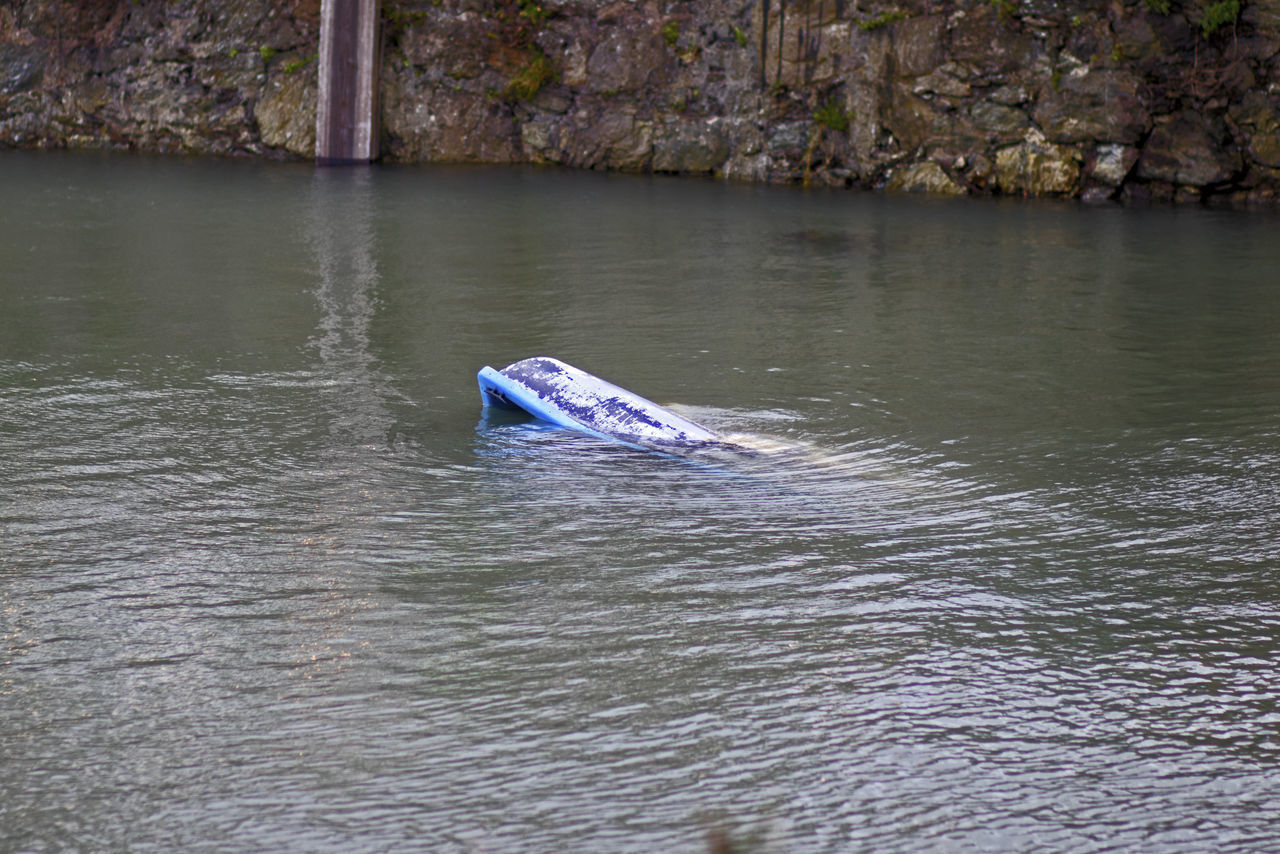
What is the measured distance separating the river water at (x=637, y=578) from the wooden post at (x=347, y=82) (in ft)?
32.4

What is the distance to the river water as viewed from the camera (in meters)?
3.30

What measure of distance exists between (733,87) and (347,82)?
17.4 feet

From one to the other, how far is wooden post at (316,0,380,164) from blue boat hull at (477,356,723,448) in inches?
519

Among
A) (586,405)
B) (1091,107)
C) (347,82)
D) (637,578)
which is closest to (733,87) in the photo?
(1091,107)

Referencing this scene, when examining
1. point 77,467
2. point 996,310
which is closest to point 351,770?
point 77,467

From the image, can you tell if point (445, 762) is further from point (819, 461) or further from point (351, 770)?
point (819, 461)

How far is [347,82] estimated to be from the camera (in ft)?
62.7

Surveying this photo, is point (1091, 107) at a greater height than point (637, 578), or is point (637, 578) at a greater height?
point (1091, 107)

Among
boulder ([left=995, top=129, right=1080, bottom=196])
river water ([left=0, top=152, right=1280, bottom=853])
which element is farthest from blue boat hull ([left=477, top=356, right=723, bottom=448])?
boulder ([left=995, top=129, right=1080, bottom=196])

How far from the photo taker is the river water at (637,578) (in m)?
3.30

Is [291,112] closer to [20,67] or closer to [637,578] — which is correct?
[20,67]

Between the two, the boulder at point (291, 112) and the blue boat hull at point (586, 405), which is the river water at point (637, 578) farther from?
the boulder at point (291, 112)

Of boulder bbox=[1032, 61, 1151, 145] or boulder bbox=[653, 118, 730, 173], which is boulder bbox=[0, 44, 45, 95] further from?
boulder bbox=[1032, 61, 1151, 145]

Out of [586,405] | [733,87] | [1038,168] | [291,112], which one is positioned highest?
[733,87]
